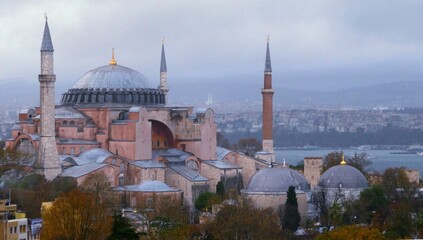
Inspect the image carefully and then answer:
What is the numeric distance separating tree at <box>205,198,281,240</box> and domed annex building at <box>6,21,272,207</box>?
911cm

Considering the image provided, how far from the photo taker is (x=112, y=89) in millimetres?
62375

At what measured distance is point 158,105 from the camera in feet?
208

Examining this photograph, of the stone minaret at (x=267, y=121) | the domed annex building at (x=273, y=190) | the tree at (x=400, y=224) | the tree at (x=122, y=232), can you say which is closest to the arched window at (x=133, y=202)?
the domed annex building at (x=273, y=190)

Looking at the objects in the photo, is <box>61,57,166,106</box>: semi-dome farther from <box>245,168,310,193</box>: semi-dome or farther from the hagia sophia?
<box>245,168,310,193</box>: semi-dome

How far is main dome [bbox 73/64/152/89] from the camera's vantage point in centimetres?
6275

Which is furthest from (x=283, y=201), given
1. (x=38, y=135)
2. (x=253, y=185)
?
(x=38, y=135)

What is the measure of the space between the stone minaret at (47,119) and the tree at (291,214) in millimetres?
10688

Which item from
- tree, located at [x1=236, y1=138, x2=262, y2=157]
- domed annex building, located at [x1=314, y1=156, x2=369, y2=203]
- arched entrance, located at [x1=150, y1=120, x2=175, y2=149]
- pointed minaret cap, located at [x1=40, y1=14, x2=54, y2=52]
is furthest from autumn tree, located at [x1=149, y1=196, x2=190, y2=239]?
tree, located at [x1=236, y1=138, x2=262, y2=157]

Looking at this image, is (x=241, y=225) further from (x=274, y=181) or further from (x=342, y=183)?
(x=342, y=183)

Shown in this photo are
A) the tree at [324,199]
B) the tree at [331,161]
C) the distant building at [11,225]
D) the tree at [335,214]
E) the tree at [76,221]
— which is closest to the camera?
the distant building at [11,225]

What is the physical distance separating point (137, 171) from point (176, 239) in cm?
1697

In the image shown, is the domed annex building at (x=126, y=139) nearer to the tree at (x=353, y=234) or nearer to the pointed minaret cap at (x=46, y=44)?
the pointed minaret cap at (x=46, y=44)

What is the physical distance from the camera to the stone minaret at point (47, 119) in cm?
5588

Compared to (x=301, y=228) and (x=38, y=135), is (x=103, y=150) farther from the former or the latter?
(x=301, y=228)
